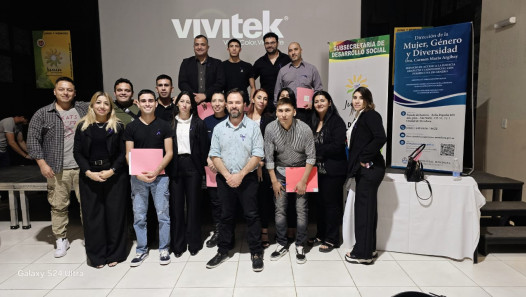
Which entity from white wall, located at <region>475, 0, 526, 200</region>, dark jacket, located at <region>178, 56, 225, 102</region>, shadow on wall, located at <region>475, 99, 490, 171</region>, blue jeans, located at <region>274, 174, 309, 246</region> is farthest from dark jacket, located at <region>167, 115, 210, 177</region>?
shadow on wall, located at <region>475, 99, 490, 171</region>

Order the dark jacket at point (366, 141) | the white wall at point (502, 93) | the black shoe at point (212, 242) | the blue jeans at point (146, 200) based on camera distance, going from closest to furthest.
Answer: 1. the dark jacket at point (366, 141)
2. the blue jeans at point (146, 200)
3. the black shoe at point (212, 242)
4. the white wall at point (502, 93)

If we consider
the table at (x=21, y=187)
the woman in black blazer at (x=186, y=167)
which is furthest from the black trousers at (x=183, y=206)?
the table at (x=21, y=187)

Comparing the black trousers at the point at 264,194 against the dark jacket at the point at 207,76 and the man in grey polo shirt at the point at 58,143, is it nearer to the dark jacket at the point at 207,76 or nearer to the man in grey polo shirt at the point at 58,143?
the dark jacket at the point at 207,76

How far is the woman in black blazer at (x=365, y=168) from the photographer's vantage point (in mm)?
2883

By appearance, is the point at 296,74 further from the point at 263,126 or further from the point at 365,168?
the point at 365,168

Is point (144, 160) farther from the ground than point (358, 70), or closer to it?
closer to it

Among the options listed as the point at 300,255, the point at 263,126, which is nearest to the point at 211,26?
the point at 263,126

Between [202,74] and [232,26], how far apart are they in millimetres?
1409

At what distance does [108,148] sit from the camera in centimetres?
296

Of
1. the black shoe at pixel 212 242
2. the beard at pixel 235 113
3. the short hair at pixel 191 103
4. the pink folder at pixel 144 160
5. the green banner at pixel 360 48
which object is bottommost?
the black shoe at pixel 212 242

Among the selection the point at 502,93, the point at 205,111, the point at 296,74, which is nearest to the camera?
the point at 205,111

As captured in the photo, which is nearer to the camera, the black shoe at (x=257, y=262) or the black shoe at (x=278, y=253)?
the black shoe at (x=257, y=262)

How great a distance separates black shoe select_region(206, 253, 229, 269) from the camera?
3.03 metres

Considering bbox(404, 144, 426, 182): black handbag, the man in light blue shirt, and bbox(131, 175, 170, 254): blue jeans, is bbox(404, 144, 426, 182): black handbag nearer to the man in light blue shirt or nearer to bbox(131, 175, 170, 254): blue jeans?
the man in light blue shirt
